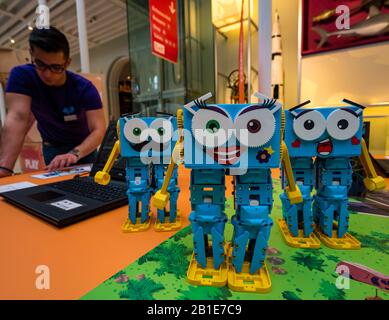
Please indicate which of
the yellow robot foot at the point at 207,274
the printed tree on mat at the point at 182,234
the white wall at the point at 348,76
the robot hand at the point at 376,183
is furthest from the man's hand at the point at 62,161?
the white wall at the point at 348,76

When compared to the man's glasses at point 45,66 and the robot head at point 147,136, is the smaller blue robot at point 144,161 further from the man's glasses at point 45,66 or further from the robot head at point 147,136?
the man's glasses at point 45,66

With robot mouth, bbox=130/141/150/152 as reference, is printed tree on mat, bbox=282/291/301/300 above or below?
below

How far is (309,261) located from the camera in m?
0.41

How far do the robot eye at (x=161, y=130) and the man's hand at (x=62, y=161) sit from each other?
883 millimetres

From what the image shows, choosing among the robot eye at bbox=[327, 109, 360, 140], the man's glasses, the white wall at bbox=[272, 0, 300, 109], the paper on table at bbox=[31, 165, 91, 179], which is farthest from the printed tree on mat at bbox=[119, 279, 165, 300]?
the white wall at bbox=[272, 0, 300, 109]

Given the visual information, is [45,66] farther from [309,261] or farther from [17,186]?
[309,261]

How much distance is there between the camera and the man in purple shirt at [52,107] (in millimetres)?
1083

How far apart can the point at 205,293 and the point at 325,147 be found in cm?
37

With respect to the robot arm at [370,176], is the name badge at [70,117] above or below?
above

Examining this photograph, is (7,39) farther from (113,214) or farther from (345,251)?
(345,251)

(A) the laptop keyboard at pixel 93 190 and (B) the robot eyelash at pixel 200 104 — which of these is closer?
(B) the robot eyelash at pixel 200 104

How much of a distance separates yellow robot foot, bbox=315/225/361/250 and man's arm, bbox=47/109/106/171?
120 cm

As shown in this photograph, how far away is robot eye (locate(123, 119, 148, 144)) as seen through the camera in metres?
0.53

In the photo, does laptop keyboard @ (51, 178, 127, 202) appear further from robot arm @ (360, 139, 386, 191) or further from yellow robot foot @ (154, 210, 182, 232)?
robot arm @ (360, 139, 386, 191)
